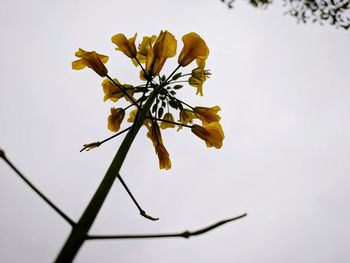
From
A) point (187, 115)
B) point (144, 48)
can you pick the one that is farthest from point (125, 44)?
point (187, 115)

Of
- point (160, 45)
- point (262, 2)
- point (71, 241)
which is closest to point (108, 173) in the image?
point (71, 241)

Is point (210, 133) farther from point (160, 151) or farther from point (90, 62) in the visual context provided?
point (90, 62)

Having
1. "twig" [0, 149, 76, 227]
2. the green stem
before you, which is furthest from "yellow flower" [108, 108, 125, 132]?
"twig" [0, 149, 76, 227]

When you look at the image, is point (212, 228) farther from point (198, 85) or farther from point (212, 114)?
point (198, 85)

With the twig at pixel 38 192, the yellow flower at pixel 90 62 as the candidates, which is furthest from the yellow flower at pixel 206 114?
the twig at pixel 38 192

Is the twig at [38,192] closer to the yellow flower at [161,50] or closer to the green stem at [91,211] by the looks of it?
the green stem at [91,211]

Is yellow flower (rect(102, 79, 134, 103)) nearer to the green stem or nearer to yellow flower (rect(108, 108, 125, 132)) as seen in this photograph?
yellow flower (rect(108, 108, 125, 132))
